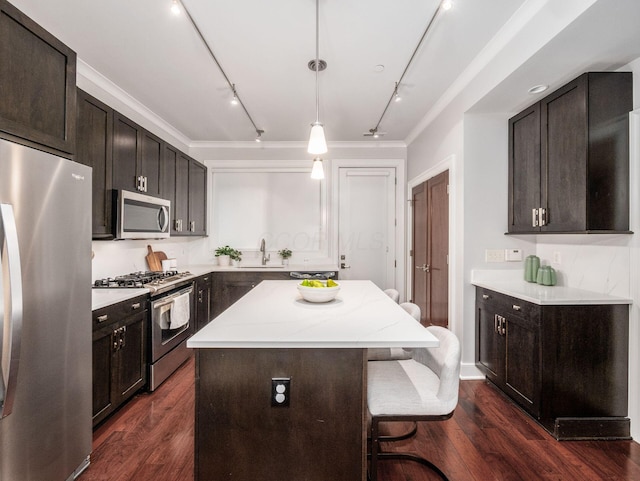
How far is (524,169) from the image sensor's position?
2693 mm

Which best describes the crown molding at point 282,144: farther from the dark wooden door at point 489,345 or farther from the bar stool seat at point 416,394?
the bar stool seat at point 416,394

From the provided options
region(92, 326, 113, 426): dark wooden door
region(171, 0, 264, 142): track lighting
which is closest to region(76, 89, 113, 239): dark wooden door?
region(92, 326, 113, 426): dark wooden door

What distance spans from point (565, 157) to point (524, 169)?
0.44 meters

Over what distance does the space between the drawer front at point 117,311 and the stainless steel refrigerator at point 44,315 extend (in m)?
0.33

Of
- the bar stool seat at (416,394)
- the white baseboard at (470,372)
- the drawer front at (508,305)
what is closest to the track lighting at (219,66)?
the bar stool seat at (416,394)

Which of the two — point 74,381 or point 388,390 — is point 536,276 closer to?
point 388,390

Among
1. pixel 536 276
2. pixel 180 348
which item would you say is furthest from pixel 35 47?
pixel 536 276

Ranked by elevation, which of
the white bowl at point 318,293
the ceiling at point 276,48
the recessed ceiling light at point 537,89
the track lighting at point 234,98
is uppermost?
the ceiling at point 276,48

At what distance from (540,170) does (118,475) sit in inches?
137

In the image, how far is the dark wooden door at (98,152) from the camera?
2.25 m

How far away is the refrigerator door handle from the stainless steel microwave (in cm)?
145

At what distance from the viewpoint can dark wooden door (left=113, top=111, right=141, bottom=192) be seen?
8.61 ft

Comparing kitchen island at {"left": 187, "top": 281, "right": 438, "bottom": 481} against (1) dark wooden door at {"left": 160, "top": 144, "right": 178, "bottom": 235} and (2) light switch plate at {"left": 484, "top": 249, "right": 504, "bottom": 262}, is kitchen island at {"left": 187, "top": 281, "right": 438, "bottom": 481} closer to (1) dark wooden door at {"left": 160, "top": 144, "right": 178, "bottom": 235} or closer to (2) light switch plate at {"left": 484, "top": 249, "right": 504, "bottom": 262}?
(2) light switch plate at {"left": 484, "top": 249, "right": 504, "bottom": 262}

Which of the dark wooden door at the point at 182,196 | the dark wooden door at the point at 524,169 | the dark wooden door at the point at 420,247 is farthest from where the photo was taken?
the dark wooden door at the point at 420,247
